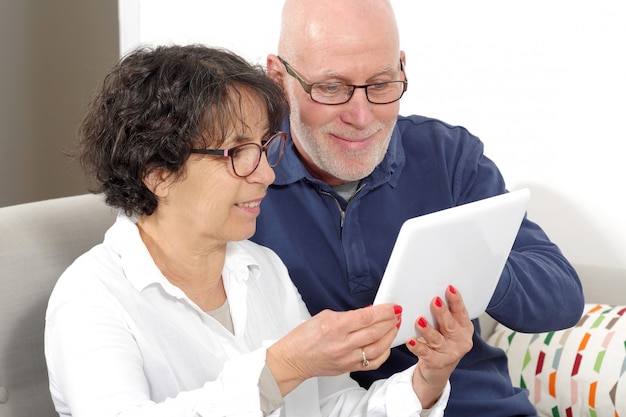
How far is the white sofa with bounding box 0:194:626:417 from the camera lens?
152 centimetres

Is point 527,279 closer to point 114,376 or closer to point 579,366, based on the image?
point 579,366

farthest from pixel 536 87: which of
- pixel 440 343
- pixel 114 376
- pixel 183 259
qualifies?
pixel 114 376

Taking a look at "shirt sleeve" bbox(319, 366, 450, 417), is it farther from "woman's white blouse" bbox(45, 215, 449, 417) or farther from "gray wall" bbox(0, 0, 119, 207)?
"gray wall" bbox(0, 0, 119, 207)

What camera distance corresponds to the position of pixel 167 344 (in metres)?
1.41

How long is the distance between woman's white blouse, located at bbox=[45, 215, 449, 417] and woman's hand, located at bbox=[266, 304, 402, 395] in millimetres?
35

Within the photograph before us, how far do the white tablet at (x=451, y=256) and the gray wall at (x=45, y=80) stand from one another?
237cm

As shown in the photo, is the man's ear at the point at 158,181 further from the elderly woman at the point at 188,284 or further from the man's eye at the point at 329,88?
the man's eye at the point at 329,88

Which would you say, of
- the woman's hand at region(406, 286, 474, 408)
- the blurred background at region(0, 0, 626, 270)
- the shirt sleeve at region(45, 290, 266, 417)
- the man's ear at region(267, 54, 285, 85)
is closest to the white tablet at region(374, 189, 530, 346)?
the woman's hand at region(406, 286, 474, 408)

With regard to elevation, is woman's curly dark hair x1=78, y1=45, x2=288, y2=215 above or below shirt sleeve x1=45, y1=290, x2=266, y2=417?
above

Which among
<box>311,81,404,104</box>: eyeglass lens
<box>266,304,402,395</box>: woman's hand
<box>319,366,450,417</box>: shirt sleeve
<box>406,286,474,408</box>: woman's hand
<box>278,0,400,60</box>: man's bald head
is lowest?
<box>319,366,450,417</box>: shirt sleeve

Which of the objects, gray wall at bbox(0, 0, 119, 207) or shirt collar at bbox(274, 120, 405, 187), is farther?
gray wall at bbox(0, 0, 119, 207)

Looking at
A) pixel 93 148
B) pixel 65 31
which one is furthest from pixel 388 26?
pixel 65 31

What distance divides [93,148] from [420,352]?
64 cm

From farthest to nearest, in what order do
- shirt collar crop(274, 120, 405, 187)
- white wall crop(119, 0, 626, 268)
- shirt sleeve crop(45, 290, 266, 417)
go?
1. white wall crop(119, 0, 626, 268)
2. shirt collar crop(274, 120, 405, 187)
3. shirt sleeve crop(45, 290, 266, 417)
